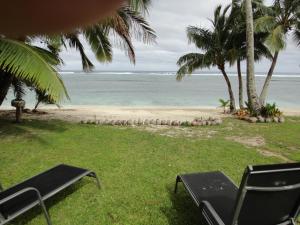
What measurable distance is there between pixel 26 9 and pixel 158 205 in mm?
4431

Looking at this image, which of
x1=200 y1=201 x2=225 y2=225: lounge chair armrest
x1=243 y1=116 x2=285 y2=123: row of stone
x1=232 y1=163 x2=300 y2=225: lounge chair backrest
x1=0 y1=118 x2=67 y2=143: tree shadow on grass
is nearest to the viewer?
x1=232 y1=163 x2=300 y2=225: lounge chair backrest

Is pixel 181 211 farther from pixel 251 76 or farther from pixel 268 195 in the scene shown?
pixel 251 76

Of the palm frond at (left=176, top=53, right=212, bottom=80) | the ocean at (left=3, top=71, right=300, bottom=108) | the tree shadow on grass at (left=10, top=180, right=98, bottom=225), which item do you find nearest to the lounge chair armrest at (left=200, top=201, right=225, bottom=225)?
the tree shadow on grass at (left=10, top=180, right=98, bottom=225)

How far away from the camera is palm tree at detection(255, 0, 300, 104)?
12.4 metres

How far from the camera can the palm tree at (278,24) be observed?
40.7 feet

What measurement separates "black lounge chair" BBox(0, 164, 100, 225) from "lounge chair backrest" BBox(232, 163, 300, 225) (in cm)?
226

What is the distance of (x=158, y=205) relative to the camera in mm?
4422

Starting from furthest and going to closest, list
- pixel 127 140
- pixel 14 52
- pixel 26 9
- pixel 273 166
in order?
pixel 127 140, pixel 14 52, pixel 273 166, pixel 26 9

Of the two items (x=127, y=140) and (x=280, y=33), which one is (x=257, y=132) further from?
(x=280, y=33)

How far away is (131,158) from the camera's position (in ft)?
21.8

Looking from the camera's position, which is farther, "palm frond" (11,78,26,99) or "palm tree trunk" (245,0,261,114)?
"palm frond" (11,78,26,99)

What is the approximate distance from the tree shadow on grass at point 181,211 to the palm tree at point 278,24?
30.9ft

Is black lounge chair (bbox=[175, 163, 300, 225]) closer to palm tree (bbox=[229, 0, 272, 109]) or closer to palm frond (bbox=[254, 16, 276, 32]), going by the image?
palm frond (bbox=[254, 16, 276, 32])

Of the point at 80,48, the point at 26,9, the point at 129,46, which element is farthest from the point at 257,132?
the point at 26,9
